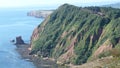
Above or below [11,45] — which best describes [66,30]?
above

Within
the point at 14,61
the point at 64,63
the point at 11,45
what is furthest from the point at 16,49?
the point at 64,63

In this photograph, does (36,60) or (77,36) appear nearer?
(36,60)

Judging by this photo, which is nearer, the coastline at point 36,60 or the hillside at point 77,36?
the coastline at point 36,60

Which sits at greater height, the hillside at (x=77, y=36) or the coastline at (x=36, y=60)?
the hillside at (x=77, y=36)

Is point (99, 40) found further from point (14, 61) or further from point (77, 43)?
point (14, 61)

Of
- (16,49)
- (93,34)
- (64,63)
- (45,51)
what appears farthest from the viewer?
(16,49)

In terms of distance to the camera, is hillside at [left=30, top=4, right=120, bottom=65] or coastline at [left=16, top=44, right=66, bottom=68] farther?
hillside at [left=30, top=4, right=120, bottom=65]

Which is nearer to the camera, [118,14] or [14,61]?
→ [14,61]

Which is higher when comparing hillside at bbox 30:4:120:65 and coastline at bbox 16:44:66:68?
hillside at bbox 30:4:120:65
